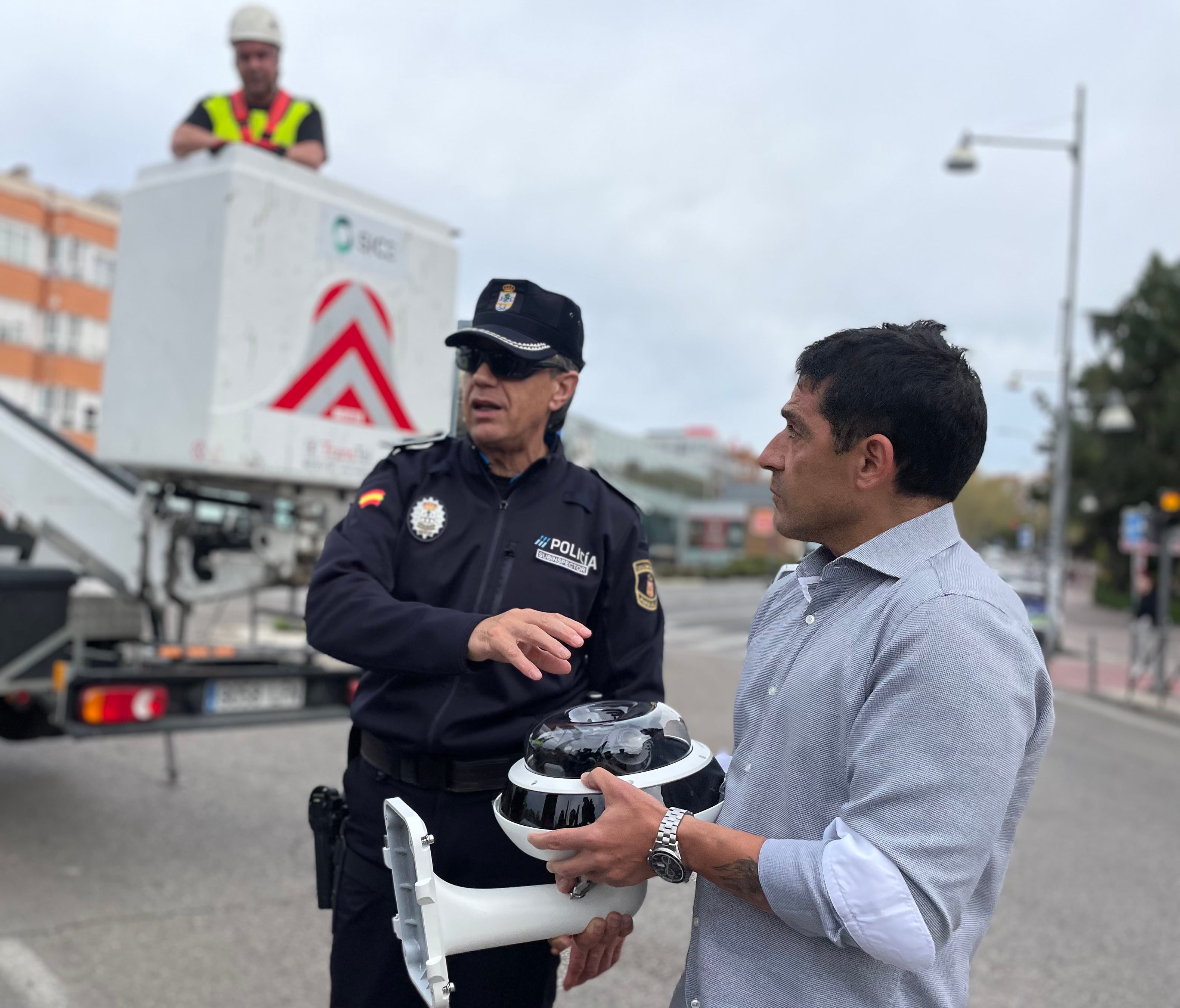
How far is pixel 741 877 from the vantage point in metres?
1.61

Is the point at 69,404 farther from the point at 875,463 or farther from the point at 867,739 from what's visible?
the point at 867,739

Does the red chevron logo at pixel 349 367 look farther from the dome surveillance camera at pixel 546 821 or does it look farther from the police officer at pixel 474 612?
the dome surveillance camera at pixel 546 821

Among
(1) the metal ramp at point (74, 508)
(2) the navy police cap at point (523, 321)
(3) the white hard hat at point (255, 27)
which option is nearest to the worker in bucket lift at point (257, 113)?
(3) the white hard hat at point (255, 27)

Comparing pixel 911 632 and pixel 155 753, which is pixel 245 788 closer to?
pixel 155 753

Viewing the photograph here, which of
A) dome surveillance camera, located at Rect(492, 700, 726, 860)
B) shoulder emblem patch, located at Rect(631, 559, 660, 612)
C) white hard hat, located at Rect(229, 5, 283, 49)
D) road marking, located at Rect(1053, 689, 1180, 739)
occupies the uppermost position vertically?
white hard hat, located at Rect(229, 5, 283, 49)

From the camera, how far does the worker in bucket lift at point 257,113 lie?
4.79 meters

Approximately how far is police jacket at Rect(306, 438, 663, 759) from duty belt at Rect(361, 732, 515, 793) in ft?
0.09

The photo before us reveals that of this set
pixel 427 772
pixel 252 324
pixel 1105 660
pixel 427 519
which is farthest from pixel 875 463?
pixel 1105 660

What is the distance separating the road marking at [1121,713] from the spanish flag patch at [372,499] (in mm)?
12344

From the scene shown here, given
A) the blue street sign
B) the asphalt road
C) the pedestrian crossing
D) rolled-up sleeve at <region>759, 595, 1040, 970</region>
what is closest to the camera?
rolled-up sleeve at <region>759, 595, 1040, 970</region>

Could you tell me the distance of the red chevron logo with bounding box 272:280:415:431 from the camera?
4895 mm

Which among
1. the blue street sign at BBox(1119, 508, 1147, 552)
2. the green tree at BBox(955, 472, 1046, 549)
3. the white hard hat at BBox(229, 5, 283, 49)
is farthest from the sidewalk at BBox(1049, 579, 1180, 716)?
the green tree at BBox(955, 472, 1046, 549)

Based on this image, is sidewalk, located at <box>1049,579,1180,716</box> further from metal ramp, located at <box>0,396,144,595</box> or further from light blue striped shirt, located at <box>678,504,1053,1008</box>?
metal ramp, located at <box>0,396,144,595</box>

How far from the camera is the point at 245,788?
22.3 feet
